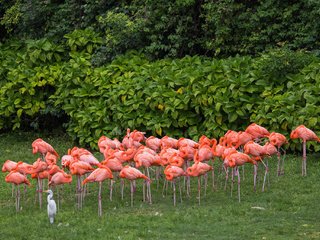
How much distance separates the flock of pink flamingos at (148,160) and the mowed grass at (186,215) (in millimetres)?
194

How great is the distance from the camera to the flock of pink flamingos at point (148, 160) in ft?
32.7

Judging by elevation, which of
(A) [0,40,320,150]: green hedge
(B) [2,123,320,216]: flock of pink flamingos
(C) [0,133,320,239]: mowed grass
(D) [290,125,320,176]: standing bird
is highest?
(A) [0,40,320,150]: green hedge

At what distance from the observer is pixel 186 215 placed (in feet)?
31.0

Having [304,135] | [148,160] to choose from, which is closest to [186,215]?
[148,160]

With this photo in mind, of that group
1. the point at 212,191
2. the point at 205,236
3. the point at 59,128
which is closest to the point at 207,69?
the point at 212,191

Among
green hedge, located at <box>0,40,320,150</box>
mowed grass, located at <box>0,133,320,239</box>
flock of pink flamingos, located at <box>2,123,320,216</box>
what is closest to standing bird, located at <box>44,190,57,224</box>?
mowed grass, located at <box>0,133,320,239</box>

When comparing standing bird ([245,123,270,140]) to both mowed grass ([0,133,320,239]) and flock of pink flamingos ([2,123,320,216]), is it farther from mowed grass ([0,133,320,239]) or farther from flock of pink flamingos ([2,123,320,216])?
mowed grass ([0,133,320,239])

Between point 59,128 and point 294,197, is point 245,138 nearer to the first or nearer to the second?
point 294,197

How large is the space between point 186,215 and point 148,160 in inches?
45.5

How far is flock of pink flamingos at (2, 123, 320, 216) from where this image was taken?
32.7ft

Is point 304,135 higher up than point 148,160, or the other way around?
point 304,135

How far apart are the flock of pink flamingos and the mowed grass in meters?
0.19

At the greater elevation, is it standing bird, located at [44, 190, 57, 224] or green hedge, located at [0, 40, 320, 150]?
green hedge, located at [0, 40, 320, 150]

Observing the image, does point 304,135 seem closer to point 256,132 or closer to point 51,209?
point 256,132
